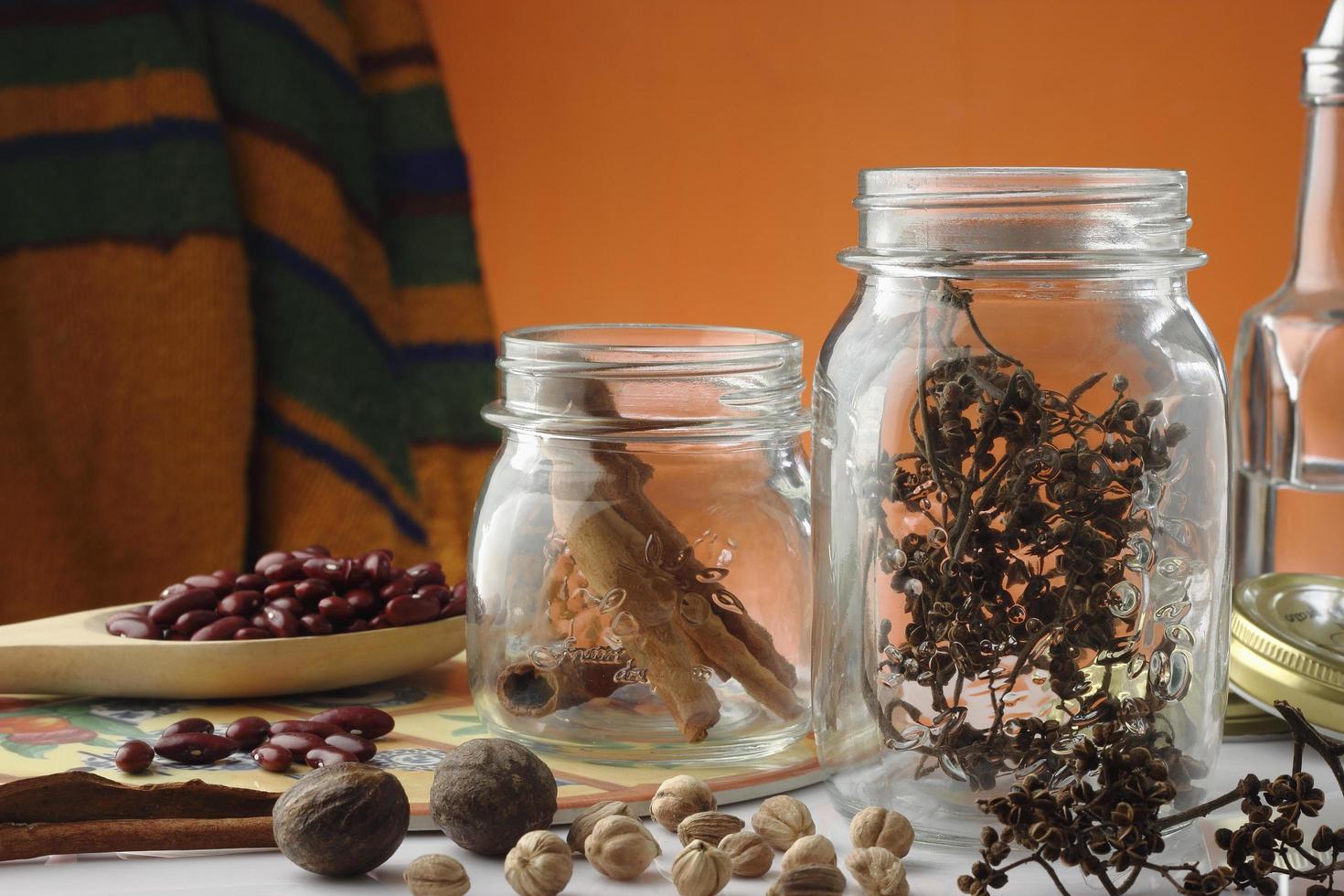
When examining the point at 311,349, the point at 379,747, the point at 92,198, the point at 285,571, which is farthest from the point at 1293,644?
the point at 92,198

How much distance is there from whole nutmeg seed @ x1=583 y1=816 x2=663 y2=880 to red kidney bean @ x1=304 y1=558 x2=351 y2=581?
37 cm

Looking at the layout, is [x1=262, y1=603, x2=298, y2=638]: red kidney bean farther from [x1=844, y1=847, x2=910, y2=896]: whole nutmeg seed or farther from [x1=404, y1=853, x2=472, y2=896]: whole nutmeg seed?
[x1=844, y1=847, x2=910, y2=896]: whole nutmeg seed

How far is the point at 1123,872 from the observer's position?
2.12 feet


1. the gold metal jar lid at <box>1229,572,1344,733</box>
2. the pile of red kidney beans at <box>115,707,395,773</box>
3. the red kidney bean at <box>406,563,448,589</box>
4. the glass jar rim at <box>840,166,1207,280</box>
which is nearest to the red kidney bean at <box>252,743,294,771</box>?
the pile of red kidney beans at <box>115,707,395,773</box>

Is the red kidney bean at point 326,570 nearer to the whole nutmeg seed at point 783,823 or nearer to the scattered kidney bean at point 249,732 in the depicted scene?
the scattered kidney bean at point 249,732

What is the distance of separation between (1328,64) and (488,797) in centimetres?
77

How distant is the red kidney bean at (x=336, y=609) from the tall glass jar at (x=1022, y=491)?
0.36 meters

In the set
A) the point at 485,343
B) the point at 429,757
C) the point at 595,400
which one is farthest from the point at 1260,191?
the point at 429,757

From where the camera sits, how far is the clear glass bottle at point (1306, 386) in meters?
1.04

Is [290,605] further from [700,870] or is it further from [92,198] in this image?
[92,198]

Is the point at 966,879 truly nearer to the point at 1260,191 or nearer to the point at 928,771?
the point at 928,771

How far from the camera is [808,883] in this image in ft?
2.01

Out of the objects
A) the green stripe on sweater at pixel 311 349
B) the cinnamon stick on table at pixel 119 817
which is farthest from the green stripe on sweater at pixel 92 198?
the cinnamon stick on table at pixel 119 817

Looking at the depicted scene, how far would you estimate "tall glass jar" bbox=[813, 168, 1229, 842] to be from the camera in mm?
650
